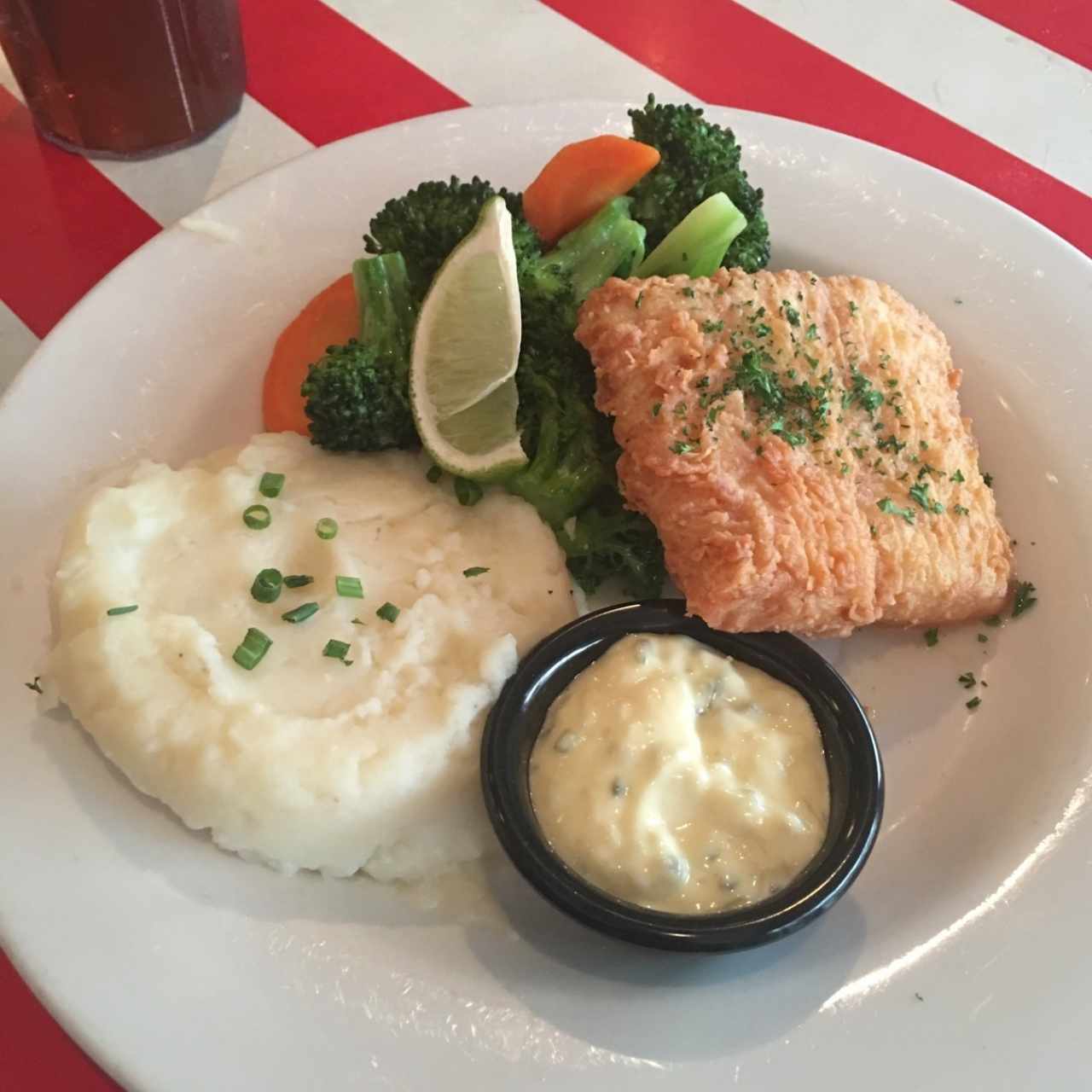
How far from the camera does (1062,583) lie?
119 inches

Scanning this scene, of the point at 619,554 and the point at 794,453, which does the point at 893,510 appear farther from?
the point at 619,554

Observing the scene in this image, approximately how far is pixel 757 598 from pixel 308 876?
1.35 meters

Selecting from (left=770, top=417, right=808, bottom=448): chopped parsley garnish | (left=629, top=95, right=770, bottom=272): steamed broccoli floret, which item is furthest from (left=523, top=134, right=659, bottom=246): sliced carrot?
(left=770, top=417, right=808, bottom=448): chopped parsley garnish

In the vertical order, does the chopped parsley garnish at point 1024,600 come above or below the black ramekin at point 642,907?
above

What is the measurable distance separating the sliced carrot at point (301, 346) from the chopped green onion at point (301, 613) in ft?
2.48

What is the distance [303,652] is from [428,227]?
1.42m

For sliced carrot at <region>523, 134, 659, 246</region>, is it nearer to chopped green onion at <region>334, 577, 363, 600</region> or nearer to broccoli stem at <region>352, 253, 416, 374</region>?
broccoli stem at <region>352, 253, 416, 374</region>

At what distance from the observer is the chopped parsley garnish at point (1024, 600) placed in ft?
10.0

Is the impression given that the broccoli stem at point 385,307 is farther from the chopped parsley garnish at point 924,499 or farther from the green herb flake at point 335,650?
the chopped parsley garnish at point 924,499

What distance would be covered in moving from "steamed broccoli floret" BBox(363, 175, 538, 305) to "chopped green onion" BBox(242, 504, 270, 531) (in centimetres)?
85

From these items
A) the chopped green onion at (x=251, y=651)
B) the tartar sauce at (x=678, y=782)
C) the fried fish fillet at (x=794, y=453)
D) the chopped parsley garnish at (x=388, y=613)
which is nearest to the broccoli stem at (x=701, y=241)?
the fried fish fillet at (x=794, y=453)

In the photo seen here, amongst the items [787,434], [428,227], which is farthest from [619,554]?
[428,227]

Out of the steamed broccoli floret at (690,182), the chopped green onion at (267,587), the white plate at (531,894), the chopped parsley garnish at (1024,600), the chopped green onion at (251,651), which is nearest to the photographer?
the white plate at (531,894)

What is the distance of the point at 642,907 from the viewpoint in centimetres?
235
